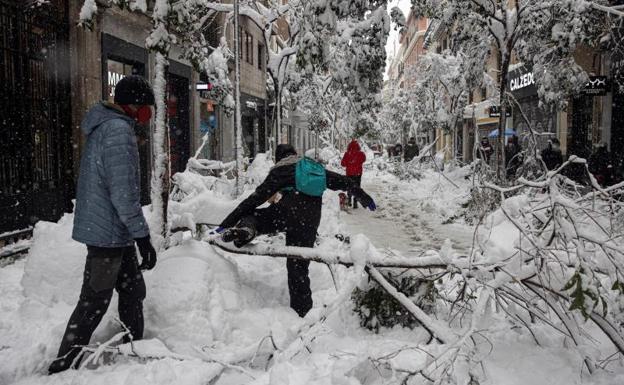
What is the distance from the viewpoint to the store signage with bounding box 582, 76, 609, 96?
42.6ft

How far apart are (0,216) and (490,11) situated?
28.6 feet

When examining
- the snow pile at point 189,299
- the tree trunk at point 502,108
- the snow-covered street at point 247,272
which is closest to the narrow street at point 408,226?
the snow-covered street at point 247,272

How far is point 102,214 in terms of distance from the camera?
307 cm

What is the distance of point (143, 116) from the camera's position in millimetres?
3354

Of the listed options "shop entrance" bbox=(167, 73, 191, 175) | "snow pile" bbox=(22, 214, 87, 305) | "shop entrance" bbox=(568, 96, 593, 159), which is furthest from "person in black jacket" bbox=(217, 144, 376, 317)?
"shop entrance" bbox=(568, 96, 593, 159)

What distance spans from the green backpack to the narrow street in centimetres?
256

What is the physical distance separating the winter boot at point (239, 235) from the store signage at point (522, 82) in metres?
17.5

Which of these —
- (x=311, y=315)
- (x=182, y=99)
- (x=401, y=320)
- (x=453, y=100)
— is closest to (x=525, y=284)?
(x=401, y=320)

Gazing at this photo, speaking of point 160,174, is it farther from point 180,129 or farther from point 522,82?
point 522,82

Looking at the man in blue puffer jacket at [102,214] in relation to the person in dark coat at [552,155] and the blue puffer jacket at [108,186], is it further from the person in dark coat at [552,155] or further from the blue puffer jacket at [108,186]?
the person in dark coat at [552,155]

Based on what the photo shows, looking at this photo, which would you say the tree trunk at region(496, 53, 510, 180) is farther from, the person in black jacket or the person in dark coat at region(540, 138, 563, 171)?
the person in black jacket

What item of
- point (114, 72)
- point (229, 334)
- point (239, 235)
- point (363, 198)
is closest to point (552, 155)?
point (363, 198)

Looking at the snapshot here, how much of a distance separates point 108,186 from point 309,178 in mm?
1706

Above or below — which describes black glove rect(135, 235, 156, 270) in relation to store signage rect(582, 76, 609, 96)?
below
